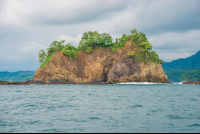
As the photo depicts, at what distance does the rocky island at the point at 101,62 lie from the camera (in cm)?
7950

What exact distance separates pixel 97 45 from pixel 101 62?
9.26m

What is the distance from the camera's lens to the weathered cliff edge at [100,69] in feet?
259

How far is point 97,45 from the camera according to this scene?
297ft

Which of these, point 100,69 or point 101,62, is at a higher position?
point 101,62

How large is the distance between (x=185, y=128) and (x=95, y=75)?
73.7 meters

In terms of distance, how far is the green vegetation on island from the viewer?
82.1 m

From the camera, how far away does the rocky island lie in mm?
79500

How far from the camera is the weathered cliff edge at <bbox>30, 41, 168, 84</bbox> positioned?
259 feet

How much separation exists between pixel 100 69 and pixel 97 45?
39.7ft

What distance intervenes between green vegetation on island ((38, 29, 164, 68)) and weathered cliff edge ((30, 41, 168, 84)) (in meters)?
1.81

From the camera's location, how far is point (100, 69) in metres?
84.9

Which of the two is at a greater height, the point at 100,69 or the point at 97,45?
the point at 97,45

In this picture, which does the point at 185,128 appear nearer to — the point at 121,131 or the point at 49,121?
the point at 121,131

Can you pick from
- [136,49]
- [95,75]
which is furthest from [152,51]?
[95,75]
